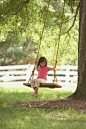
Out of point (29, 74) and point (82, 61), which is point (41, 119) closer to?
point (82, 61)

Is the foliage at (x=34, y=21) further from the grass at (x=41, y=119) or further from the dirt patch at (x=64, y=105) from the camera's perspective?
the grass at (x=41, y=119)

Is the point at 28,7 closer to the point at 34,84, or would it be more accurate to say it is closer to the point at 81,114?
the point at 34,84

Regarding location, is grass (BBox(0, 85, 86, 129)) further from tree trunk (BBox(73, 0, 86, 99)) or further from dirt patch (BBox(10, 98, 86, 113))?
tree trunk (BBox(73, 0, 86, 99))

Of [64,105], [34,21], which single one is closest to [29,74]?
[34,21]

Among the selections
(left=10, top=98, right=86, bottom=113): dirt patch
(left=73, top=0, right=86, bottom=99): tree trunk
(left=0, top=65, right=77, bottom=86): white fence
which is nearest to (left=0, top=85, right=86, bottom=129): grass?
(left=10, top=98, right=86, bottom=113): dirt patch

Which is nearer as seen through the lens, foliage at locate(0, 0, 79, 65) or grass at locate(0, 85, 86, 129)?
grass at locate(0, 85, 86, 129)

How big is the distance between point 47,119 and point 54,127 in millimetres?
711

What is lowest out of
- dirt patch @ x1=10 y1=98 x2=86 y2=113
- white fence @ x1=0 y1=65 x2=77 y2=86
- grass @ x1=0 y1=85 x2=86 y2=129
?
white fence @ x1=0 y1=65 x2=77 y2=86

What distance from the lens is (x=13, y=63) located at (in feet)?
95.7

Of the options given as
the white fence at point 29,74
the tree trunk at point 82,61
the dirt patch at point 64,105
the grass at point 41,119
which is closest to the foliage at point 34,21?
the white fence at point 29,74

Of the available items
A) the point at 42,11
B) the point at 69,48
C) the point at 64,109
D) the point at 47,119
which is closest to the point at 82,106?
the point at 64,109

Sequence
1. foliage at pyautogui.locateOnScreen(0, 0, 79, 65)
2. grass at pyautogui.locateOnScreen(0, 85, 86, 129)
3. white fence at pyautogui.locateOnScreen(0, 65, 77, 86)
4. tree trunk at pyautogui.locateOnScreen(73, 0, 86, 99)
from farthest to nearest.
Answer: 1. white fence at pyautogui.locateOnScreen(0, 65, 77, 86)
2. foliage at pyautogui.locateOnScreen(0, 0, 79, 65)
3. tree trunk at pyautogui.locateOnScreen(73, 0, 86, 99)
4. grass at pyautogui.locateOnScreen(0, 85, 86, 129)

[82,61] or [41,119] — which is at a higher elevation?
[82,61]

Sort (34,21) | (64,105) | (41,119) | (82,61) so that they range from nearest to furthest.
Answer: (41,119) < (64,105) < (82,61) < (34,21)
